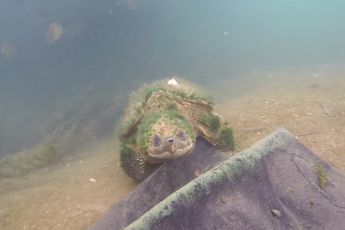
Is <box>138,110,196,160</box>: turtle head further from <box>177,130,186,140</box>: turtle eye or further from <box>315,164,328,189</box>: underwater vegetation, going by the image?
<box>315,164,328,189</box>: underwater vegetation

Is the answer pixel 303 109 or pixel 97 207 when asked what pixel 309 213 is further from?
pixel 303 109

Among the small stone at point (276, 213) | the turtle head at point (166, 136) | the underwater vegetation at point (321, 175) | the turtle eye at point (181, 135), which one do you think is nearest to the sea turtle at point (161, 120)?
the turtle head at point (166, 136)

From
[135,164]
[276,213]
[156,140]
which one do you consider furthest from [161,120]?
[276,213]

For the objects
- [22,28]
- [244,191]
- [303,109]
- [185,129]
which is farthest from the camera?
[22,28]

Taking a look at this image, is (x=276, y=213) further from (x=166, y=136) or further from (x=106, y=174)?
(x=106, y=174)

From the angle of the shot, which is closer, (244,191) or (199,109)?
Answer: (244,191)

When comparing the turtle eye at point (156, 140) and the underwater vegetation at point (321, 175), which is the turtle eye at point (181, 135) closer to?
the turtle eye at point (156, 140)

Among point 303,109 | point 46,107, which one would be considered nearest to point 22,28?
point 46,107
